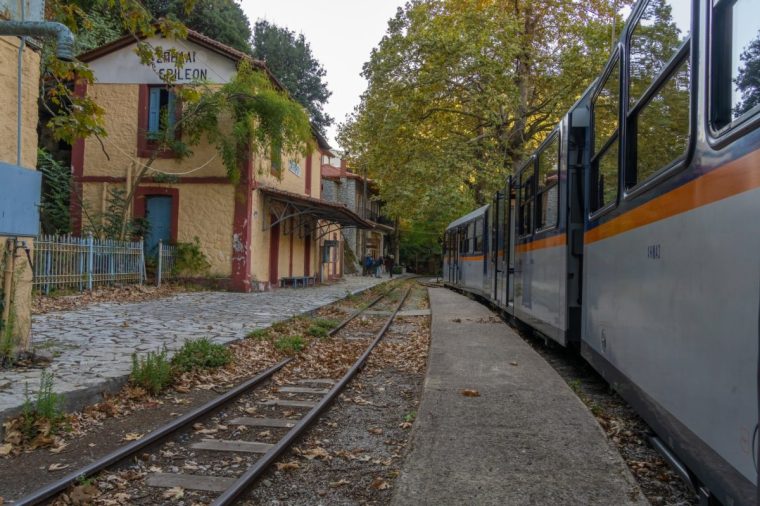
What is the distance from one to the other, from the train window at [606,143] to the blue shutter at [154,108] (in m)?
15.9

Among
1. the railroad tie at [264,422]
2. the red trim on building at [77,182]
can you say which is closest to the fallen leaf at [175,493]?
the railroad tie at [264,422]

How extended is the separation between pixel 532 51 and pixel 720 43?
750 inches

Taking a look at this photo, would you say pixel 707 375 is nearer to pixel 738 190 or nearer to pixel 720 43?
pixel 738 190

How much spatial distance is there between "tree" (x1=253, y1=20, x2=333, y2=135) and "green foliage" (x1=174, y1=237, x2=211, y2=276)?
86.5 feet

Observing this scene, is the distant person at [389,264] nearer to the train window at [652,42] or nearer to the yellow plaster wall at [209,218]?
the yellow plaster wall at [209,218]

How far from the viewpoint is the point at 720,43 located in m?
2.63

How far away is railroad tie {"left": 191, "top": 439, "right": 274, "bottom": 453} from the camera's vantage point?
183 inches

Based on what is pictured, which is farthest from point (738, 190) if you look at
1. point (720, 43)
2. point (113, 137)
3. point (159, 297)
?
point (113, 137)

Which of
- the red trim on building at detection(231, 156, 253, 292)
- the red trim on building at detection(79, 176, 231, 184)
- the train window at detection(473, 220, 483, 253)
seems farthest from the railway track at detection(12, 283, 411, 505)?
the red trim on building at detection(79, 176, 231, 184)

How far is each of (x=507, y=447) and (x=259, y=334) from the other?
20.1 feet

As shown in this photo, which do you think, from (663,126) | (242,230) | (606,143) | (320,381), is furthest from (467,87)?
(663,126)

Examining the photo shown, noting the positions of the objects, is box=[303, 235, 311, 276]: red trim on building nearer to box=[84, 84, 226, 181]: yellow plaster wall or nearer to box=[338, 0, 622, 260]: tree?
box=[338, 0, 622, 260]: tree

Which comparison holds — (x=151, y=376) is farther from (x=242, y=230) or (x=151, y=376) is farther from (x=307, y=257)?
(x=307, y=257)

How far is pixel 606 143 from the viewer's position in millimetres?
5199
